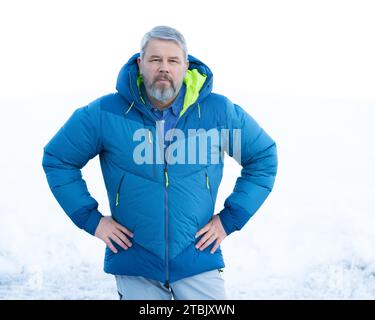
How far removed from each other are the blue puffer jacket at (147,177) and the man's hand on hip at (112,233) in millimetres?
33

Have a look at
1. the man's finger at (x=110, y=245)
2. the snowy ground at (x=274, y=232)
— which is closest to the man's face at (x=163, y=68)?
the man's finger at (x=110, y=245)

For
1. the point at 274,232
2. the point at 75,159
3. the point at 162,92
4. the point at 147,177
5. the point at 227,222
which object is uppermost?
the point at 162,92

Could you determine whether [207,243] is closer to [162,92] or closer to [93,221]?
[93,221]

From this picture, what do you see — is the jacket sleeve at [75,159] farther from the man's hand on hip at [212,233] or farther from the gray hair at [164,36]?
the man's hand on hip at [212,233]

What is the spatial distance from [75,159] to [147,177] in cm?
46

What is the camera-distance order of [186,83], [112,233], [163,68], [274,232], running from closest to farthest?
1. [163,68]
2. [112,233]
3. [186,83]
4. [274,232]

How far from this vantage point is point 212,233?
3199 mm

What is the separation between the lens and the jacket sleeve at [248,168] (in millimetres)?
3238

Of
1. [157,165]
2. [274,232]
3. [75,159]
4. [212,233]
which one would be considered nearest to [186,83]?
[157,165]

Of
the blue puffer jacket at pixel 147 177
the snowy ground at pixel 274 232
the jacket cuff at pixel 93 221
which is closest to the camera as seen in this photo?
the blue puffer jacket at pixel 147 177

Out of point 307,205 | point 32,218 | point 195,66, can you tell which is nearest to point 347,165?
point 307,205

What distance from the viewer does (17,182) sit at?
27.5 feet

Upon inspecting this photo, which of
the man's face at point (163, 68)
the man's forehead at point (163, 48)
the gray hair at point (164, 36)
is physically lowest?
the man's face at point (163, 68)

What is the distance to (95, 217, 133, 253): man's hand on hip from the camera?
311 centimetres
